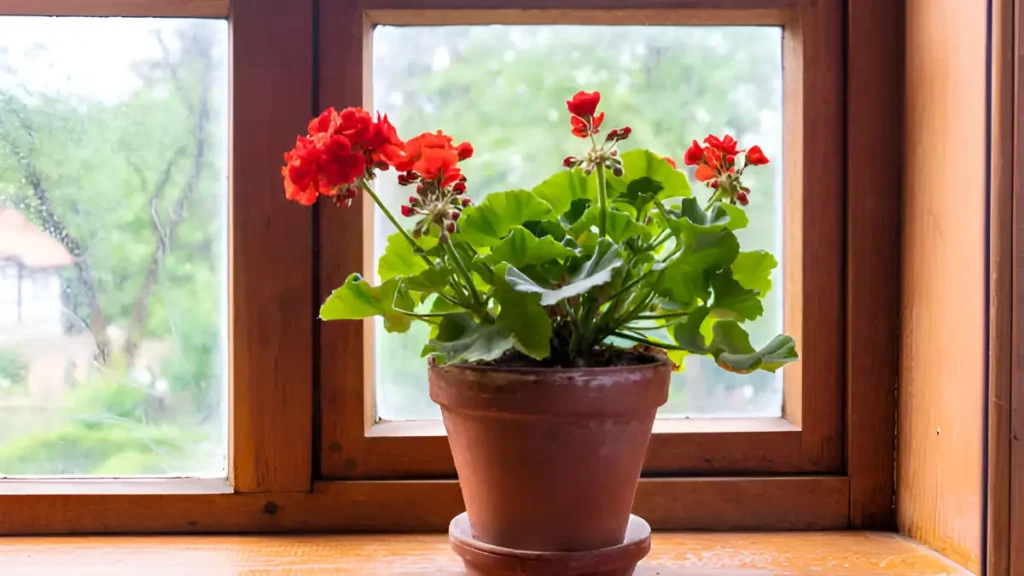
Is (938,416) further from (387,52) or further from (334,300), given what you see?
(387,52)

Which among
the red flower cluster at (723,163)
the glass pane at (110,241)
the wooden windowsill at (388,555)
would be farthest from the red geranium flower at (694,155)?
the glass pane at (110,241)

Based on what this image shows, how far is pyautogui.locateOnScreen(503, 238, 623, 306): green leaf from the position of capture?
663 mm

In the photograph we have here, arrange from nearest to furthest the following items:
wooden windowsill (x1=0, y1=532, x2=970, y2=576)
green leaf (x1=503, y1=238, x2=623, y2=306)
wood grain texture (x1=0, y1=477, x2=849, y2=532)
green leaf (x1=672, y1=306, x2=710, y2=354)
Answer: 1. green leaf (x1=503, y1=238, x2=623, y2=306)
2. green leaf (x1=672, y1=306, x2=710, y2=354)
3. wooden windowsill (x1=0, y1=532, x2=970, y2=576)
4. wood grain texture (x1=0, y1=477, x2=849, y2=532)

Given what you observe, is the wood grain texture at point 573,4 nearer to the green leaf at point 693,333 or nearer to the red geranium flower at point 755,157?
the red geranium flower at point 755,157

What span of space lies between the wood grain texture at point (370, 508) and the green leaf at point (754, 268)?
0.29 metres

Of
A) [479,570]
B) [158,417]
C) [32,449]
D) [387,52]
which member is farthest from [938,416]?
[32,449]

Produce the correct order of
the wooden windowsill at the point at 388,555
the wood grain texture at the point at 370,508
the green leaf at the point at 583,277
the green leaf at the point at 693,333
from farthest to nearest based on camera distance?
the wood grain texture at the point at 370,508 → the wooden windowsill at the point at 388,555 → the green leaf at the point at 693,333 → the green leaf at the point at 583,277

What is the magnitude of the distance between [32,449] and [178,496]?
8.5 inches

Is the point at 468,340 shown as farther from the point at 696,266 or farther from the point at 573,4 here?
the point at 573,4

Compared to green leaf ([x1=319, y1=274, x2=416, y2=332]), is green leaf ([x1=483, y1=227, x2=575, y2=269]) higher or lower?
higher

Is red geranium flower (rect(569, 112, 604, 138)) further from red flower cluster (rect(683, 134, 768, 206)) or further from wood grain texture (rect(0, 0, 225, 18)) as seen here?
wood grain texture (rect(0, 0, 225, 18))

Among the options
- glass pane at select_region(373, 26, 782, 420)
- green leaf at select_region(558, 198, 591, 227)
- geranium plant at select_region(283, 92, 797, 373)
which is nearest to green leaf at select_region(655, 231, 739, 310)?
geranium plant at select_region(283, 92, 797, 373)

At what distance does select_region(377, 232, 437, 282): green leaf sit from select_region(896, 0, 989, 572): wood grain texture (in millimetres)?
553

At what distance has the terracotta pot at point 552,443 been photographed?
72cm
